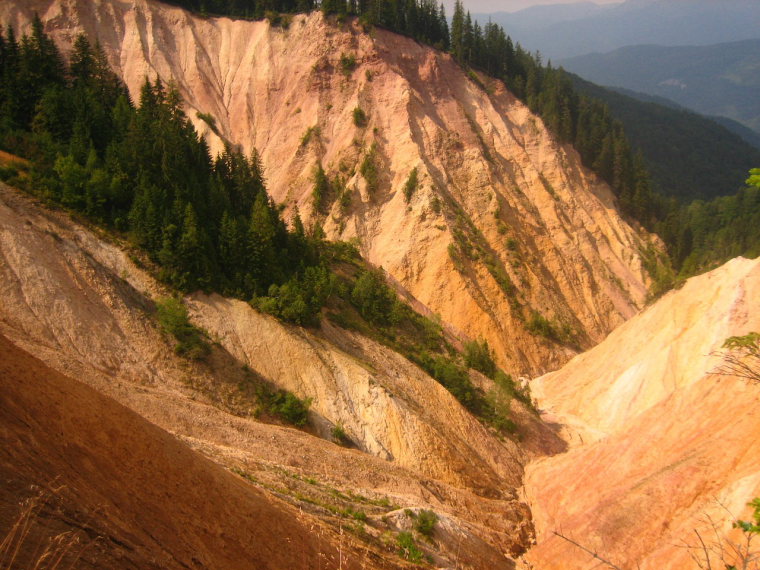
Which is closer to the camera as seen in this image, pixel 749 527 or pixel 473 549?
pixel 749 527

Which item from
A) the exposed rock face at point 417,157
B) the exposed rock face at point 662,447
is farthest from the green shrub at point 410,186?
the exposed rock face at point 662,447

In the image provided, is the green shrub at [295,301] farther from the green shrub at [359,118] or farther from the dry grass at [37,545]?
the green shrub at [359,118]

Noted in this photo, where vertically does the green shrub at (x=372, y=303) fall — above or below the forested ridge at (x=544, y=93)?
below

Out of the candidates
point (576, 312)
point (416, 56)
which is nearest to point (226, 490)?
point (576, 312)

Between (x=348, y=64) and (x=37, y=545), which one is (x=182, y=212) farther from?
(x=348, y=64)

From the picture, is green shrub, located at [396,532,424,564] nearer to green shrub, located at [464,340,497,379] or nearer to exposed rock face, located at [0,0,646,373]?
green shrub, located at [464,340,497,379]

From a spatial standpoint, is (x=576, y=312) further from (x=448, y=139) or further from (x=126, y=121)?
(x=126, y=121)
